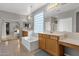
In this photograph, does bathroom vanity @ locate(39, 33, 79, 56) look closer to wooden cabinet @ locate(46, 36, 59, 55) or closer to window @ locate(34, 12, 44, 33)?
wooden cabinet @ locate(46, 36, 59, 55)

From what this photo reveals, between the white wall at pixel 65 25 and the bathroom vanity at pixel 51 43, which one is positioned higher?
the white wall at pixel 65 25

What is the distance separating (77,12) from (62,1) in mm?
392

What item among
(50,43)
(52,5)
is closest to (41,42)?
(50,43)

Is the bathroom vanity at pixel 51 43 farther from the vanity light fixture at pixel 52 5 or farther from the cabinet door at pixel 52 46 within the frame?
the vanity light fixture at pixel 52 5

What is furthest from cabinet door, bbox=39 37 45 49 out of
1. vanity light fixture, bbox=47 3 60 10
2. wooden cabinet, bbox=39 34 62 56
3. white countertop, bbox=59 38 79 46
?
vanity light fixture, bbox=47 3 60 10

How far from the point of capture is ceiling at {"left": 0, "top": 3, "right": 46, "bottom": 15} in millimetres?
2115

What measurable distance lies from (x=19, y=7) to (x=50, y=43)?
103 cm

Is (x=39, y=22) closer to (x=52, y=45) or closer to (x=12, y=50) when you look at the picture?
(x=52, y=45)

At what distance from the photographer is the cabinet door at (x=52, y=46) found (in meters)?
2.00

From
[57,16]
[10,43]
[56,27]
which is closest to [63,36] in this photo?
[56,27]

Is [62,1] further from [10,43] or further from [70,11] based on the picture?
[10,43]

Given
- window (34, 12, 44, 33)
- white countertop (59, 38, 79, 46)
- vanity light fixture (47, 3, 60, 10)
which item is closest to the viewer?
white countertop (59, 38, 79, 46)

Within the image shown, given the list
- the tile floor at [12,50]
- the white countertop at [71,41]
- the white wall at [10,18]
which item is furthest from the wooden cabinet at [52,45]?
the white wall at [10,18]

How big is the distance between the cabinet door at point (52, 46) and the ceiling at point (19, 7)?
773 mm
